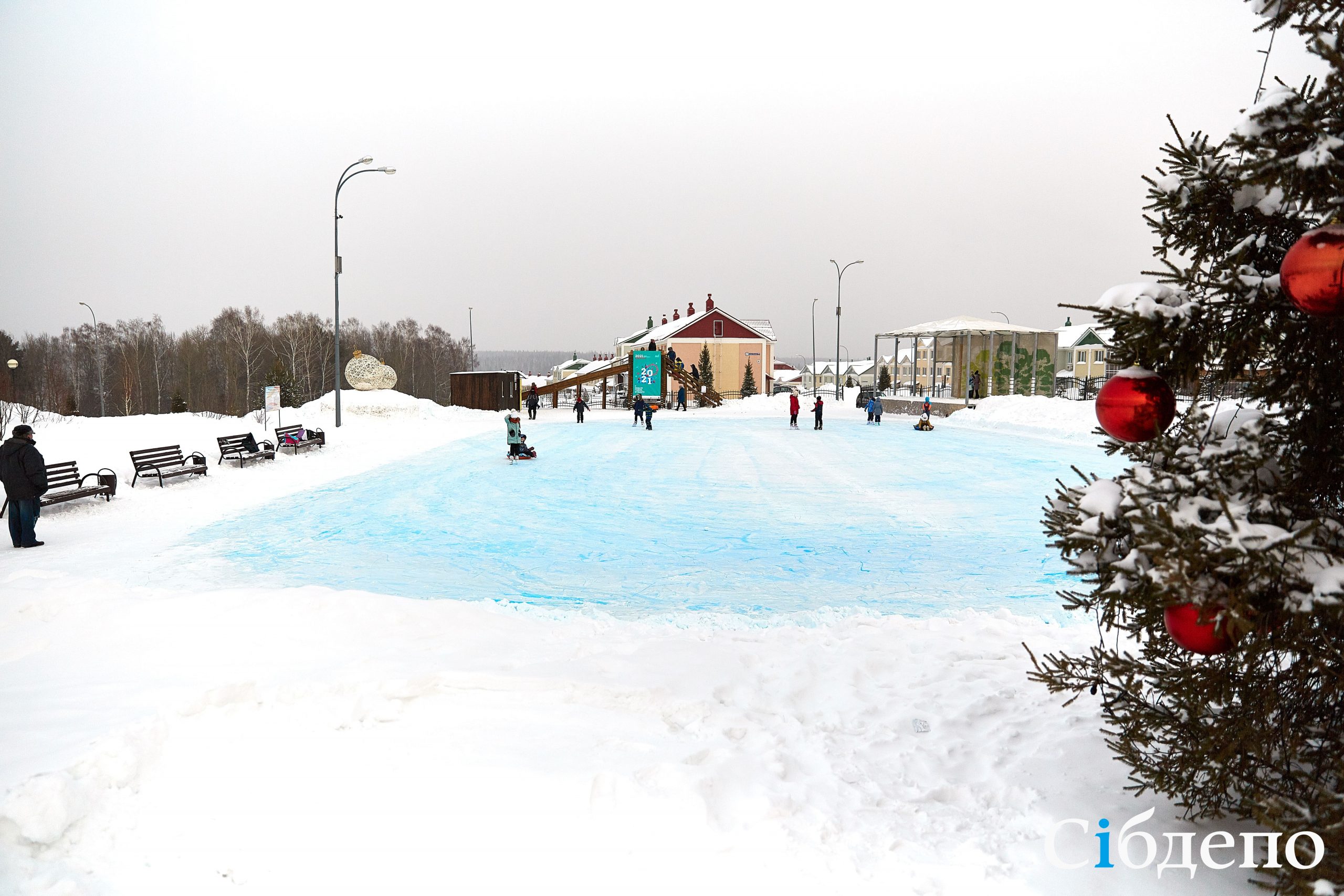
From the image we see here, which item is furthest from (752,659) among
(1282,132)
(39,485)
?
(39,485)

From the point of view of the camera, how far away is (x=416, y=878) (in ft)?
9.46

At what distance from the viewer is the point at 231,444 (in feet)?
57.2

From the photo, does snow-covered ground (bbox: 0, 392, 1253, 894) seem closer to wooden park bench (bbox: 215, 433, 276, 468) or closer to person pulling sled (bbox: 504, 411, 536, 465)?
wooden park bench (bbox: 215, 433, 276, 468)

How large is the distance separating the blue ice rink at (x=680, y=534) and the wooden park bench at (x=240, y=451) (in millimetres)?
2643

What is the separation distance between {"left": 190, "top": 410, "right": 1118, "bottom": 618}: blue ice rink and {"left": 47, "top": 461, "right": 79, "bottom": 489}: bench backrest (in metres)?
2.95

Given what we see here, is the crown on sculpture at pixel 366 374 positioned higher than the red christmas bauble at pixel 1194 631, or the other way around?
the crown on sculpture at pixel 366 374

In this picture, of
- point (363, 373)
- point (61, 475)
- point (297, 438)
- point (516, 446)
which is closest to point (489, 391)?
point (363, 373)

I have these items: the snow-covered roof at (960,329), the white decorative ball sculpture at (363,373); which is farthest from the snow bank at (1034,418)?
the white decorative ball sculpture at (363,373)

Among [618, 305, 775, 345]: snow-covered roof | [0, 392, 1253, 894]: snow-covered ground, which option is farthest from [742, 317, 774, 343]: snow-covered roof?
[0, 392, 1253, 894]: snow-covered ground

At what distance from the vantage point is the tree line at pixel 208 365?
187ft

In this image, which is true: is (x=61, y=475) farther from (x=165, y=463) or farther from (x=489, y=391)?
(x=489, y=391)

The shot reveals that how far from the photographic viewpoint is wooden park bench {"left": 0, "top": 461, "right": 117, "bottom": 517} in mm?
11672

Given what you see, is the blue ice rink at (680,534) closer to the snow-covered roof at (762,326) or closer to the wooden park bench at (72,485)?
the wooden park bench at (72,485)

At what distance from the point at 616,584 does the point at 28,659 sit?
486 cm
